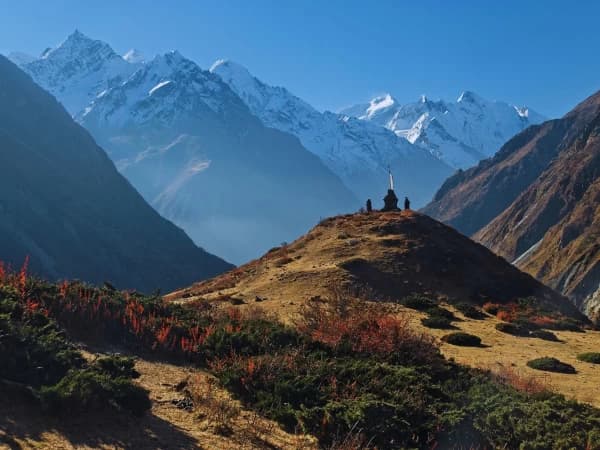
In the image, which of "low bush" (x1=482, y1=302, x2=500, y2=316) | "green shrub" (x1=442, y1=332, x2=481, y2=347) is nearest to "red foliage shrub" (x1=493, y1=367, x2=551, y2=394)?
"green shrub" (x1=442, y1=332, x2=481, y2=347)

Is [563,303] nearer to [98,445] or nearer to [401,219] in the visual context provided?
[401,219]

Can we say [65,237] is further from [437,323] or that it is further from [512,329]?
[512,329]

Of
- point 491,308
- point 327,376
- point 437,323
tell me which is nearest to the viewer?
point 327,376

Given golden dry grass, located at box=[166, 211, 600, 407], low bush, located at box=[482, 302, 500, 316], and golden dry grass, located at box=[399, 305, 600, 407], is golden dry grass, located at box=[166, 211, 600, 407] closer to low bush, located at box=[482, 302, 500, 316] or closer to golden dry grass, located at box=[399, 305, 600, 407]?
golden dry grass, located at box=[399, 305, 600, 407]

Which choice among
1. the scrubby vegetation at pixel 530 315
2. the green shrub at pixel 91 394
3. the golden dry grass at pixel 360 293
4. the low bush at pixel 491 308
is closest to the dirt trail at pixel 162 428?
the green shrub at pixel 91 394

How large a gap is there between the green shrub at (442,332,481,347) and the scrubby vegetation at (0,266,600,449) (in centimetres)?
517

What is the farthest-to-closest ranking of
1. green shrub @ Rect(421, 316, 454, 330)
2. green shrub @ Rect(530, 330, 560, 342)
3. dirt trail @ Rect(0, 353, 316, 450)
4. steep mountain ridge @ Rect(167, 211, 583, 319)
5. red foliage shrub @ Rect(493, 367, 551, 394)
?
steep mountain ridge @ Rect(167, 211, 583, 319) → green shrub @ Rect(530, 330, 560, 342) → green shrub @ Rect(421, 316, 454, 330) → red foliage shrub @ Rect(493, 367, 551, 394) → dirt trail @ Rect(0, 353, 316, 450)

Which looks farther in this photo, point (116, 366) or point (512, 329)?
point (512, 329)

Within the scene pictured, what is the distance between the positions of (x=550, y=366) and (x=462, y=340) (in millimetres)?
3985

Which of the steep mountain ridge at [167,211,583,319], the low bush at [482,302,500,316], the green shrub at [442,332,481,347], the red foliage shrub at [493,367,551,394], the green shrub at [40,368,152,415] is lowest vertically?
the green shrub at [40,368,152,415]

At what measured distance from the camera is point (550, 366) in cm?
1905

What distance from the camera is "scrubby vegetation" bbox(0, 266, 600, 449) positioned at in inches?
423

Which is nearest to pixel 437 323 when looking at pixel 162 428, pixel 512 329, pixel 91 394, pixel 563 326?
pixel 512 329

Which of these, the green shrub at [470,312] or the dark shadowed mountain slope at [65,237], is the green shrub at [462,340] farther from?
the dark shadowed mountain slope at [65,237]
